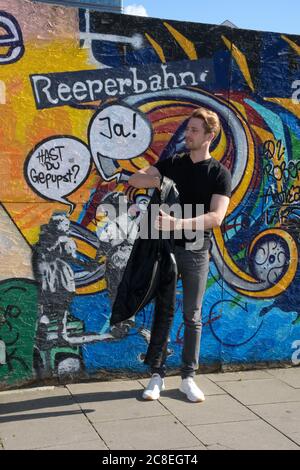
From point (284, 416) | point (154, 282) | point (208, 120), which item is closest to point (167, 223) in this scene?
point (154, 282)

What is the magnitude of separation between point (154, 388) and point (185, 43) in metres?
2.63

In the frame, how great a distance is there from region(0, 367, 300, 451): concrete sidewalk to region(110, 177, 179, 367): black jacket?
15.9 inches

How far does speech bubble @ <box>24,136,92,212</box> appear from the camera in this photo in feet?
14.3

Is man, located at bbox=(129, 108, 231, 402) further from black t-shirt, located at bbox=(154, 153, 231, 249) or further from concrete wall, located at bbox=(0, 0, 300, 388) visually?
concrete wall, located at bbox=(0, 0, 300, 388)

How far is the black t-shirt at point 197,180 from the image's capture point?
416 centimetres

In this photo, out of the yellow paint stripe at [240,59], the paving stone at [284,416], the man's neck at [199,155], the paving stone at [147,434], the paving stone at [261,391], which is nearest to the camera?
the paving stone at [147,434]

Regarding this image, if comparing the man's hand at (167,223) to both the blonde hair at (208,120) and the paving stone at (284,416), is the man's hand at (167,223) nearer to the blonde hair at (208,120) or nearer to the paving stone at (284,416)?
the blonde hair at (208,120)

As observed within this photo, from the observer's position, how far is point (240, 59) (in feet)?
15.7

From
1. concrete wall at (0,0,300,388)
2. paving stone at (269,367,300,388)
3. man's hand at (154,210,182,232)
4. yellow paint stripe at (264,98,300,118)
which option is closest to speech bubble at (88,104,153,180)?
concrete wall at (0,0,300,388)

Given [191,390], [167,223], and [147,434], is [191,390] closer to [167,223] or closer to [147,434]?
[147,434]

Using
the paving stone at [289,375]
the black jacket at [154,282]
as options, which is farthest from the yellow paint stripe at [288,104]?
the paving stone at [289,375]

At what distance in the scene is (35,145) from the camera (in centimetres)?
435
